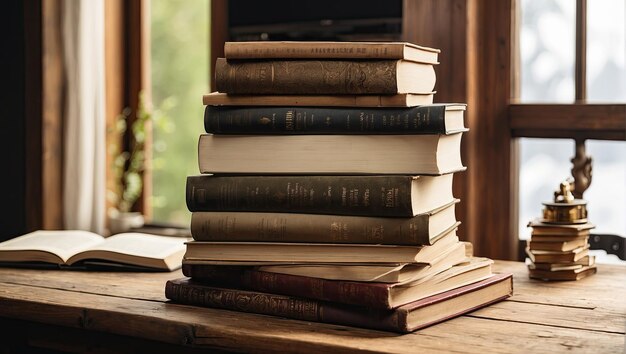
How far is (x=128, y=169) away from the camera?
3059 mm

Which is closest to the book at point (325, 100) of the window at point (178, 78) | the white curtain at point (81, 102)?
the white curtain at point (81, 102)

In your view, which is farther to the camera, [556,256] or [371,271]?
[556,256]

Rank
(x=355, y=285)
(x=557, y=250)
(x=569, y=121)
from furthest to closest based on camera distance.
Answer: (x=569, y=121) < (x=557, y=250) < (x=355, y=285)

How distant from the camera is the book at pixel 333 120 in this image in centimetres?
135

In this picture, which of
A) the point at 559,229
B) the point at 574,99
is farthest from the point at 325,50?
the point at 574,99

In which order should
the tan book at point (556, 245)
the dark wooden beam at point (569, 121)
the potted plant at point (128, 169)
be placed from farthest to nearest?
the potted plant at point (128, 169) → the dark wooden beam at point (569, 121) → the tan book at point (556, 245)

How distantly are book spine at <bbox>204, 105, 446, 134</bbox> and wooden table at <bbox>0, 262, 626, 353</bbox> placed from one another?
11.7 inches

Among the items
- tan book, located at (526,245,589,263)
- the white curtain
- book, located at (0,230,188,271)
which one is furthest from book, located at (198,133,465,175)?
the white curtain

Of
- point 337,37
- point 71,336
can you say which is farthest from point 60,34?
point 71,336

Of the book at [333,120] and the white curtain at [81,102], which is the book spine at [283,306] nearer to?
the book at [333,120]

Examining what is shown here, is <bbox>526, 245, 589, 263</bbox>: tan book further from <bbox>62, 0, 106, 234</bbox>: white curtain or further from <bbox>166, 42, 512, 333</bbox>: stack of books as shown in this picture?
<bbox>62, 0, 106, 234</bbox>: white curtain

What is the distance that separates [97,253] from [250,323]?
1.96 ft

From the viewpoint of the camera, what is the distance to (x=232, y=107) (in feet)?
4.76

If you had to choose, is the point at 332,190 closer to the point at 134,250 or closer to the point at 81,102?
the point at 134,250
